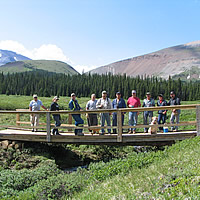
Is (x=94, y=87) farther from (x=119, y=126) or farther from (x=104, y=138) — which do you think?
(x=119, y=126)

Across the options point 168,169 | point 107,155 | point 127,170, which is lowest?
point 107,155

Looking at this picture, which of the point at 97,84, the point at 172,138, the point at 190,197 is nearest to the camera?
the point at 190,197

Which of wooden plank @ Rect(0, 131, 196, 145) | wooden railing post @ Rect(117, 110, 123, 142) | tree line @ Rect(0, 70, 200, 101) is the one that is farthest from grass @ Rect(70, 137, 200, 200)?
tree line @ Rect(0, 70, 200, 101)

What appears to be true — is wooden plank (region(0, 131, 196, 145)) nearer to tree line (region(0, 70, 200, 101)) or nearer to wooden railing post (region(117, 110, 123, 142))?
wooden railing post (region(117, 110, 123, 142))

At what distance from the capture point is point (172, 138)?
10.3m

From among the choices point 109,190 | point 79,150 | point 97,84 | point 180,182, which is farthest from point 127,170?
point 97,84

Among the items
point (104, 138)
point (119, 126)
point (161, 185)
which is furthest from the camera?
point (104, 138)

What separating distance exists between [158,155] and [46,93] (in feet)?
373

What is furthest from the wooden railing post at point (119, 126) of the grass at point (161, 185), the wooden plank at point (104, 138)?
the grass at point (161, 185)

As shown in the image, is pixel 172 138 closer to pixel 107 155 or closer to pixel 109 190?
pixel 107 155

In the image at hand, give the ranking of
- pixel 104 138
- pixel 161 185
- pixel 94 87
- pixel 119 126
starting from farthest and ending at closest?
pixel 94 87, pixel 104 138, pixel 119 126, pixel 161 185

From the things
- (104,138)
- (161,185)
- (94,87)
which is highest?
(94,87)

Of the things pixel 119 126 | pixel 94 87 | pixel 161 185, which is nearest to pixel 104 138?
pixel 119 126

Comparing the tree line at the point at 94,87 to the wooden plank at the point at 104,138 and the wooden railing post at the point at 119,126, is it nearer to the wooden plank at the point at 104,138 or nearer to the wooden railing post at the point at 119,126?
the wooden plank at the point at 104,138
